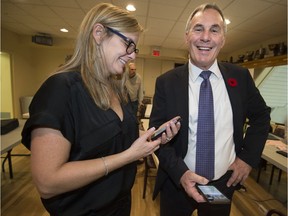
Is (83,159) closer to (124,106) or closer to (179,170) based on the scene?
(124,106)

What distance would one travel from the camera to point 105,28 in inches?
31.1

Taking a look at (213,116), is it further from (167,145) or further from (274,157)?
(274,157)

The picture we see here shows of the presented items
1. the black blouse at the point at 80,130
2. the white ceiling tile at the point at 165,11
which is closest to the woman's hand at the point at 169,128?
the black blouse at the point at 80,130

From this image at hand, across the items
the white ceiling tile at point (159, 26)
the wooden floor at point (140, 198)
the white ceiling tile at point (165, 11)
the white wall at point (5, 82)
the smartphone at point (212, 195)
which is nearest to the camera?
the smartphone at point (212, 195)

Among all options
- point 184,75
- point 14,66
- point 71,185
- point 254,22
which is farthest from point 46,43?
point 71,185

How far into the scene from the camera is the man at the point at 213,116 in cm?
113

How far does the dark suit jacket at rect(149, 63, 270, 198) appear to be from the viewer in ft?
Answer: 3.72

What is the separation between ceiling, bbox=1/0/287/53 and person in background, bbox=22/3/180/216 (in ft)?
8.92

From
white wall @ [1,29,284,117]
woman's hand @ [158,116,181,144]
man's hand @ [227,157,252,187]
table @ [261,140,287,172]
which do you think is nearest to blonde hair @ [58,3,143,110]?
woman's hand @ [158,116,181,144]

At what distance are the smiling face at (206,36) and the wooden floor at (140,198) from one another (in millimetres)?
1888

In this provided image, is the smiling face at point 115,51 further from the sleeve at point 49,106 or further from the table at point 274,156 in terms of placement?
the table at point 274,156

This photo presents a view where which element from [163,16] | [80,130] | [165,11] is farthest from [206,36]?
[163,16]

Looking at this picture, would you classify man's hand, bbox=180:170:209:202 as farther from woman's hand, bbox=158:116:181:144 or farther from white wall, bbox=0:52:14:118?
white wall, bbox=0:52:14:118

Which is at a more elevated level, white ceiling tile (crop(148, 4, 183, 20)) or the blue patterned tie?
white ceiling tile (crop(148, 4, 183, 20))
